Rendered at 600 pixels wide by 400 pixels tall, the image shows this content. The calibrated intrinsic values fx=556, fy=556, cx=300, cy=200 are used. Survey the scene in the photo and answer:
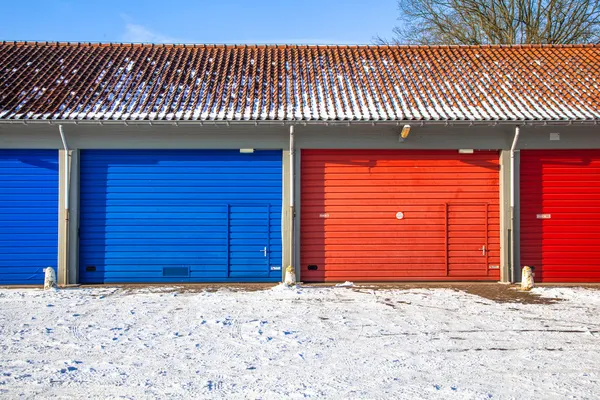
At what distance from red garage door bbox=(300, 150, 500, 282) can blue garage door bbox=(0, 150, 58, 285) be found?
195 inches

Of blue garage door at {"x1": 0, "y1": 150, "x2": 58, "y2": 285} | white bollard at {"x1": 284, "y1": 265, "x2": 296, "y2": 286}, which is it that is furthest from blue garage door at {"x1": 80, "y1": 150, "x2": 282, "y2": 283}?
blue garage door at {"x1": 0, "y1": 150, "x2": 58, "y2": 285}

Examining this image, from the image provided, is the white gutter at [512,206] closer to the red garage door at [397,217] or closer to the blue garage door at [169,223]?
the red garage door at [397,217]

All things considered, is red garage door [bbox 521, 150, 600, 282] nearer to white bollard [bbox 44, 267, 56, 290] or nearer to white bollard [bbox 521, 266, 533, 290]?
white bollard [bbox 521, 266, 533, 290]

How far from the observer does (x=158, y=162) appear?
11.1m

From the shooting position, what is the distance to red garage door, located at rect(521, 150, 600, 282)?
11.1m

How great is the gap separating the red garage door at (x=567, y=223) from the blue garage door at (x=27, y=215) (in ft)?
30.7

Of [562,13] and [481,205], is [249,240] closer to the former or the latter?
[481,205]

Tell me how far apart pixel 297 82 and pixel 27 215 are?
6234mm

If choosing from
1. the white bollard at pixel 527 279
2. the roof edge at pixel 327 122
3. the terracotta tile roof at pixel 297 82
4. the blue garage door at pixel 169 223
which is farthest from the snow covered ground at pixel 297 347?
the terracotta tile roof at pixel 297 82

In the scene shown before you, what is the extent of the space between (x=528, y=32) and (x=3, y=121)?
19773 mm

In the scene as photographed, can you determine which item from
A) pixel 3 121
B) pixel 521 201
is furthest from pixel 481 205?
pixel 3 121

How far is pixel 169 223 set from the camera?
1102 cm

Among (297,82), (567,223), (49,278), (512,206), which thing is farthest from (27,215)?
(567,223)

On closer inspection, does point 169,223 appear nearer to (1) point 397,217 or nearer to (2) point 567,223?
(1) point 397,217
